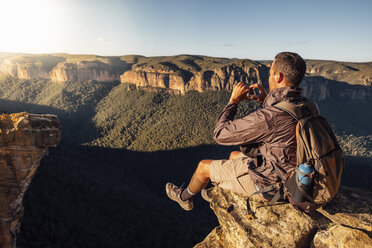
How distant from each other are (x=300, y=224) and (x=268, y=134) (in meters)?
2.09

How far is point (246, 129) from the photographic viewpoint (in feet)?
11.1

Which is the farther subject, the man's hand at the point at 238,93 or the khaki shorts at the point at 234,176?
the khaki shorts at the point at 234,176

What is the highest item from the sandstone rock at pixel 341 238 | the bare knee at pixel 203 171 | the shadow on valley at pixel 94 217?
the bare knee at pixel 203 171

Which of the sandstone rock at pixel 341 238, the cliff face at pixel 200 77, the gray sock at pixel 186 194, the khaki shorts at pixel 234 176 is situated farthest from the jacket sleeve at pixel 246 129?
the cliff face at pixel 200 77

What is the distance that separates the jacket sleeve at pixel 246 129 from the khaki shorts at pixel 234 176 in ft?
3.08

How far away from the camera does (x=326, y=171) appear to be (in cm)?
301

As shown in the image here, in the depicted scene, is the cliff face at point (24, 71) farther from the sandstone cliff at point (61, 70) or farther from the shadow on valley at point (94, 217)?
the shadow on valley at point (94, 217)

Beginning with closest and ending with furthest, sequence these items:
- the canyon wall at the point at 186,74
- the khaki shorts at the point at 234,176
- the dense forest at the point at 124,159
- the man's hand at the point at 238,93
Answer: the man's hand at the point at 238,93
the khaki shorts at the point at 234,176
the dense forest at the point at 124,159
the canyon wall at the point at 186,74

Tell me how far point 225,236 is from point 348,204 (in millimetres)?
2762

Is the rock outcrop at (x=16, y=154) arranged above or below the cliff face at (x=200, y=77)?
below

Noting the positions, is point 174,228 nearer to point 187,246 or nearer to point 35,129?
point 187,246

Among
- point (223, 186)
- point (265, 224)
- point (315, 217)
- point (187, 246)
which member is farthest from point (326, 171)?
point (187, 246)

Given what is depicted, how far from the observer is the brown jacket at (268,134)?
3.22 m

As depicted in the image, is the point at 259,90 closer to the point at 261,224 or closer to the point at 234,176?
the point at 234,176
